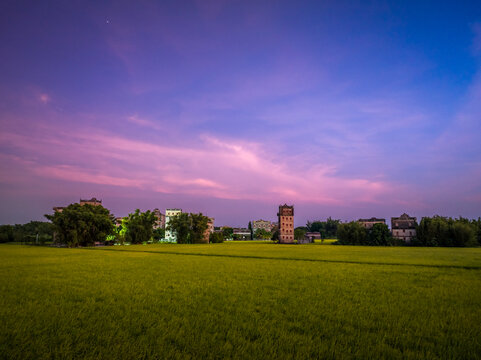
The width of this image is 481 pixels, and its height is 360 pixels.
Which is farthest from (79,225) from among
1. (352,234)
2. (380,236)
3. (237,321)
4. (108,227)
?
(380,236)

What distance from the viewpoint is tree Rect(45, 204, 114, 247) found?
51.2 metres

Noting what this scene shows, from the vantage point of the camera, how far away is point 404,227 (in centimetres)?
9438

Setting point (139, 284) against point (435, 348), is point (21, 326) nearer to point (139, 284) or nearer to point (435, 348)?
point (139, 284)

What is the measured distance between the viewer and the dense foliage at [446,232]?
66.1m

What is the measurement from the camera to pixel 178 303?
901 cm

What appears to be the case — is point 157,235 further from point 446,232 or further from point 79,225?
point 446,232

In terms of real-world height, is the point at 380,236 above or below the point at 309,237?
above

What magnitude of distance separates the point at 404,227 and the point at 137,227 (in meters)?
88.0

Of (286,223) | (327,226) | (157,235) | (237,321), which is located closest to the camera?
(237,321)

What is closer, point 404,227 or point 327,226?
point 404,227

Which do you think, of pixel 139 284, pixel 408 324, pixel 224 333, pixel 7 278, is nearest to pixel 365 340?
pixel 408 324

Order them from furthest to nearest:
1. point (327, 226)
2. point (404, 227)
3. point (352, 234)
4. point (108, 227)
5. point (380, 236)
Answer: point (327, 226) → point (404, 227) → point (352, 234) → point (380, 236) → point (108, 227)

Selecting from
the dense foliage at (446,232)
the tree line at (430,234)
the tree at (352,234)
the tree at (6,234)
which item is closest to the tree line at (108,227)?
the tree at (6,234)

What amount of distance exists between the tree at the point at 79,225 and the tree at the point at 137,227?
14411 mm
